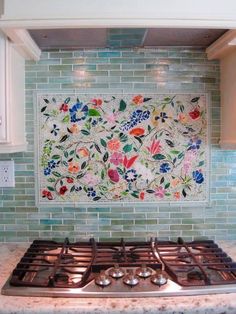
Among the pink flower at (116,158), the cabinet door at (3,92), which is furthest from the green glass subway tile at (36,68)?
the pink flower at (116,158)

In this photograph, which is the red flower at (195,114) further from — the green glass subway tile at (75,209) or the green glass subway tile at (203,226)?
the green glass subway tile at (75,209)

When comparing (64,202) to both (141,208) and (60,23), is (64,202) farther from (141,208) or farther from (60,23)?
(60,23)

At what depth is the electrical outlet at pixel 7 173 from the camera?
1.48 meters

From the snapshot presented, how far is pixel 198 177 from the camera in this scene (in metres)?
1.51

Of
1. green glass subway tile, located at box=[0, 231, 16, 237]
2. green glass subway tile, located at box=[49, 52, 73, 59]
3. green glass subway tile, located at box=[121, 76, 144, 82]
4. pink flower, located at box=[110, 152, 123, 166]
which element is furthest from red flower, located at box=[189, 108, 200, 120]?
green glass subway tile, located at box=[0, 231, 16, 237]

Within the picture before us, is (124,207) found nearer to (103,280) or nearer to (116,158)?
(116,158)

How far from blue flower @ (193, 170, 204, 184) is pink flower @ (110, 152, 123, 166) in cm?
36

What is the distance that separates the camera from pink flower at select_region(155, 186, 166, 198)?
151cm

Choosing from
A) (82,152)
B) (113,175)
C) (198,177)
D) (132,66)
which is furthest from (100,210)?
(132,66)

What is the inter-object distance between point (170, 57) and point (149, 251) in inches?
35.1

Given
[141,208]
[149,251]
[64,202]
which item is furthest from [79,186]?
[149,251]

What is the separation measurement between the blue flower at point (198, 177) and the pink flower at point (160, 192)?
16cm

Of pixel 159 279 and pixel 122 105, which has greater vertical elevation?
pixel 122 105

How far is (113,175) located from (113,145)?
0.14m
